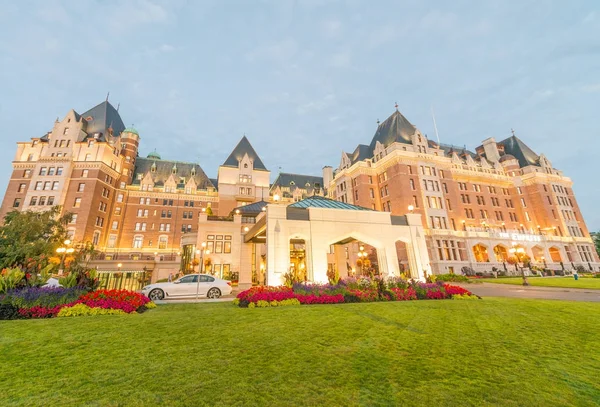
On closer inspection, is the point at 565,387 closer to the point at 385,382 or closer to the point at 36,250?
the point at 385,382

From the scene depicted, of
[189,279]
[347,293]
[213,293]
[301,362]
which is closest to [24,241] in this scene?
[189,279]

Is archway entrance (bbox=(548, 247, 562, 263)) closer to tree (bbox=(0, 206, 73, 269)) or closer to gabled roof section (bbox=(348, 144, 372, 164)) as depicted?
gabled roof section (bbox=(348, 144, 372, 164))

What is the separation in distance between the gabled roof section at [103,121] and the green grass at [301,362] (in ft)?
209

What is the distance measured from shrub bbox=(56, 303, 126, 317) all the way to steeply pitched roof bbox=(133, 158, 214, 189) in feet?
189

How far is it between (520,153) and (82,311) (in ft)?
282

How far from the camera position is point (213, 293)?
701 inches

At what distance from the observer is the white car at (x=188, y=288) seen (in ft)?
54.4

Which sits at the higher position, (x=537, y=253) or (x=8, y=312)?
(x=537, y=253)

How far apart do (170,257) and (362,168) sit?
1797 inches

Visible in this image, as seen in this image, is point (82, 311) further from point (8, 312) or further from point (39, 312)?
point (8, 312)

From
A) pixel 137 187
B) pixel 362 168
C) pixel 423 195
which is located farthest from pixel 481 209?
pixel 137 187

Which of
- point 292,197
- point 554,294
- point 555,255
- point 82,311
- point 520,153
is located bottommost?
point 554,294

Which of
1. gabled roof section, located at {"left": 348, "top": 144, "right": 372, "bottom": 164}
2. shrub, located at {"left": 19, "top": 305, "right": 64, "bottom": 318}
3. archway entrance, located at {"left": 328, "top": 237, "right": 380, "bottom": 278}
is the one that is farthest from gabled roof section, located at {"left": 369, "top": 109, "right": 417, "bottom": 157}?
shrub, located at {"left": 19, "top": 305, "right": 64, "bottom": 318}

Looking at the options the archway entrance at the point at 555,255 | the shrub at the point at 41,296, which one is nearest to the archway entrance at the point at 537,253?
the archway entrance at the point at 555,255
